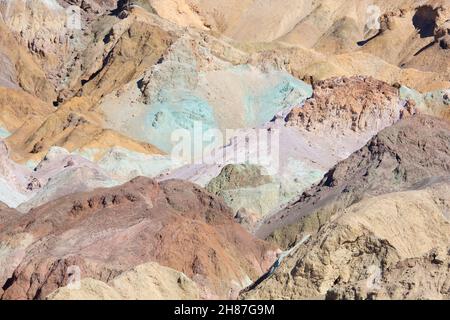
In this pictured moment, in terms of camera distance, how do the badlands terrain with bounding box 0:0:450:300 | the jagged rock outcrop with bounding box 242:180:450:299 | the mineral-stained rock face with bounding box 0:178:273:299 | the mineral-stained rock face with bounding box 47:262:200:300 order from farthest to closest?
the mineral-stained rock face with bounding box 0:178:273:299 < the badlands terrain with bounding box 0:0:450:300 < the mineral-stained rock face with bounding box 47:262:200:300 < the jagged rock outcrop with bounding box 242:180:450:299

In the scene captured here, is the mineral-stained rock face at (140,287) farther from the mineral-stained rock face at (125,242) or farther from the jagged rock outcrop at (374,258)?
the mineral-stained rock face at (125,242)

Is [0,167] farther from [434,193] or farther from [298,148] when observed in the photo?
[434,193]

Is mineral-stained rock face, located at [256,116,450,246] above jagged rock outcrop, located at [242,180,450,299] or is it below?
above

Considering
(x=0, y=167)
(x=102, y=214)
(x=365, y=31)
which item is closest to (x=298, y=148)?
(x=0, y=167)

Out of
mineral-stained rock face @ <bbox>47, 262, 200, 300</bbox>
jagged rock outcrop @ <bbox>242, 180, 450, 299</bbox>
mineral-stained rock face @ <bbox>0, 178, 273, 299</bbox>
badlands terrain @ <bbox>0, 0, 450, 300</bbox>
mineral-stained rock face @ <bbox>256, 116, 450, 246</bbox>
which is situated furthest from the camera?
mineral-stained rock face @ <bbox>256, 116, 450, 246</bbox>

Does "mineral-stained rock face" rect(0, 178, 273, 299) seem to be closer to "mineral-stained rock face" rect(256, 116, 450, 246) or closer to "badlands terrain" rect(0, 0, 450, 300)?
"badlands terrain" rect(0, 0, 450, 300)

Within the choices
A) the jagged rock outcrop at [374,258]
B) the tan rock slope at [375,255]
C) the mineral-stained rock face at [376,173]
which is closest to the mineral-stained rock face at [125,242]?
the tan rock slope at [375,255]

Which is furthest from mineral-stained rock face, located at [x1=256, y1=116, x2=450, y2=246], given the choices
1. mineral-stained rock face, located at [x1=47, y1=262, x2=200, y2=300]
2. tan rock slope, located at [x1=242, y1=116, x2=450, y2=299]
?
mineral-stained rock face, located at [x1=47, y1=262, x2=200, y2=300]
